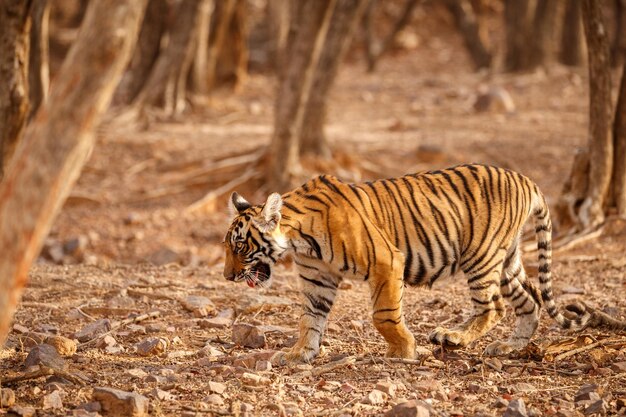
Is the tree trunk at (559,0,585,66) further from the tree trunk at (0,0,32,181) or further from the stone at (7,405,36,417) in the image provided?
the stone at (7,405,36,417)

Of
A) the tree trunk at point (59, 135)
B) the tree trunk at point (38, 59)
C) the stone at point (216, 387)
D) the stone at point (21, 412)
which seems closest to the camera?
the tree trunk at point (59, 135)

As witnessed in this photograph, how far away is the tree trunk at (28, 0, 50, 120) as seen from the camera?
850 cm

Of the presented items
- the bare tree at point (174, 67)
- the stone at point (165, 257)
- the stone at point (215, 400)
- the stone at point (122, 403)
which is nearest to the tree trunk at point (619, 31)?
the bare tree at point (174, 67)

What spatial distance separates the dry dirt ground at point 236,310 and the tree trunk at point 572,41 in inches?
238

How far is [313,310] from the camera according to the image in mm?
5805

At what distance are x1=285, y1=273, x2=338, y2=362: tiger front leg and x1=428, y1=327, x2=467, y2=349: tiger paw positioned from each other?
710mm

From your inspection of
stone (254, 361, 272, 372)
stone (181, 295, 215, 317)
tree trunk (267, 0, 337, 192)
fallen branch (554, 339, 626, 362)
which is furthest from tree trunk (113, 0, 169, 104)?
fallen branch (554, 339, 626, 362)

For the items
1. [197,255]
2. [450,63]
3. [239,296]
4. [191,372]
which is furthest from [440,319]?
[450,63]

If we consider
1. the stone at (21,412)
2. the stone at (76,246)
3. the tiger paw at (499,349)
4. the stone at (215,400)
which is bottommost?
the stone at (76,246)

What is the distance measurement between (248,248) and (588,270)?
3.88 m

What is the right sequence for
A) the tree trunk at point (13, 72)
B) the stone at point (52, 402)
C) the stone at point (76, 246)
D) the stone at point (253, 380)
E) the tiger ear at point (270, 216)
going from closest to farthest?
the stone at point (52, 402) < the stone at point (253, 380) < the tiger ear at point (270, 216) < the tree trunk at point (13, 72) < the stone at point (76, 246)

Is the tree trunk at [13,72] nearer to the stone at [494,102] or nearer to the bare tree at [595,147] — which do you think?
the bare tree at [595,147]

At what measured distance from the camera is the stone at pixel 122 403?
15.4 ft

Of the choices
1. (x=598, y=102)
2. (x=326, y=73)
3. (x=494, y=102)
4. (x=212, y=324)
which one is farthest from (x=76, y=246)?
(x=494, y=102)
